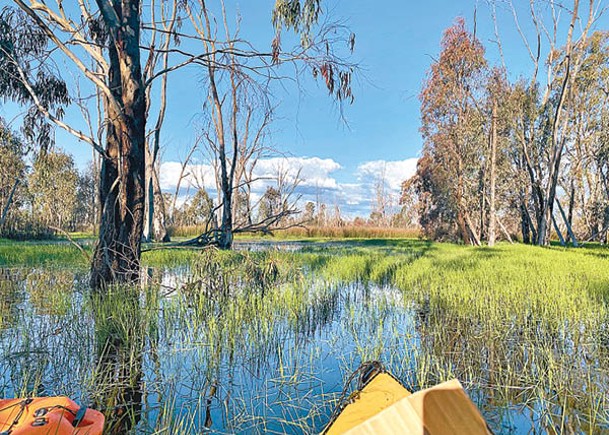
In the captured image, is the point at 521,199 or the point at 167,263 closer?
the point at 167,263

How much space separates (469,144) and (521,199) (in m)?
4.96

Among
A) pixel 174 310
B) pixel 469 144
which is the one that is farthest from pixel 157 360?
pixel 469 144

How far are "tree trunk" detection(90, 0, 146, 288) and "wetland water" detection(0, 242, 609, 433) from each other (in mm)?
500

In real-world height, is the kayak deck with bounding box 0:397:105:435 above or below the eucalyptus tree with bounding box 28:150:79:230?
below

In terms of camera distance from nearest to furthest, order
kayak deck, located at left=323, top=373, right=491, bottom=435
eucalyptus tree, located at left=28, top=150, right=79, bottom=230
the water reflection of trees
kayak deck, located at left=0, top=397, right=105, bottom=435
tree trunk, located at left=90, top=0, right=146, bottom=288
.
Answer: kayak deck, located at left=323, top=373, right=491, bottom=435 → kayak deck, located at left=0, top=397, right=105, bottom=435 → the water reflection of trees → tree trunk, located at left=90, top=0, right=146, bottom=288 → eucalyptus tree, located at left=28, top=150, right=79, bottom=230

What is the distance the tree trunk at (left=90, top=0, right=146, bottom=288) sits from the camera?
452cm

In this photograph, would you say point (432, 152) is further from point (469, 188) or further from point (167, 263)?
point (167, 263)

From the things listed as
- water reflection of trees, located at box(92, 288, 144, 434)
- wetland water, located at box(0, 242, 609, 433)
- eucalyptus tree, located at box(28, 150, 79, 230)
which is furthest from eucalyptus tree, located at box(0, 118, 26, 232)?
water reflection of trees, located at box(92, 288, 144, 434)

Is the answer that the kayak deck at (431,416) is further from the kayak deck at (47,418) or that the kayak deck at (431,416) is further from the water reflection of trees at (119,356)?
the water reflection of trees at (119,356)

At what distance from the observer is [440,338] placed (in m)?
3.29

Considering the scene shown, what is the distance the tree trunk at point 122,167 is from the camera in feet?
14.8

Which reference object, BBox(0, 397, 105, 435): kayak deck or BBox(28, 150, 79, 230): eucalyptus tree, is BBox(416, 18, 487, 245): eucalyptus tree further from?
BBox(28, 150, 79, 230): eucalyptus tree

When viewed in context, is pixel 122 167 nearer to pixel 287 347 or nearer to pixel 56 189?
pixel 287 347

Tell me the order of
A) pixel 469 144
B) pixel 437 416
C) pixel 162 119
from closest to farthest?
1. pixel 437 416
2. pixel 162 119
3. pixel 469 144
